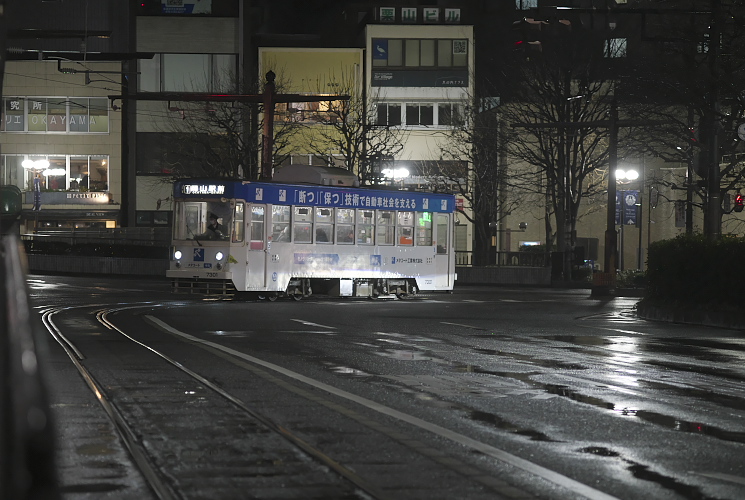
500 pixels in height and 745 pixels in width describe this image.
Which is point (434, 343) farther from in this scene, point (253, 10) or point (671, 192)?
point (253, 10)

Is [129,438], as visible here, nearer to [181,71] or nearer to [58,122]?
[181,71]

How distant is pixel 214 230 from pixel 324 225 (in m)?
3.56

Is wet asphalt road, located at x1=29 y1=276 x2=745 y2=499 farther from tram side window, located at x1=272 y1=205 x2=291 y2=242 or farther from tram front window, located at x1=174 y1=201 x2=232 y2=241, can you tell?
tram side window, located at x1=272 y1=205 x2=291 y2=242

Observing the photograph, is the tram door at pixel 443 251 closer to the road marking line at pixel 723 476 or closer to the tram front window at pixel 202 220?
the tram front window at pixel 202 220

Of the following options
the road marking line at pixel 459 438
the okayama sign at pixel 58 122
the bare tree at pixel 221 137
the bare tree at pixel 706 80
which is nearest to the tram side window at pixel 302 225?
the bare tree at pixel 706 80

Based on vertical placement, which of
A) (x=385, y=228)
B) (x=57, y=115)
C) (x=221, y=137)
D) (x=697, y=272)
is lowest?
(x=697, y=272)

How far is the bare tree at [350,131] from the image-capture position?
5446cm

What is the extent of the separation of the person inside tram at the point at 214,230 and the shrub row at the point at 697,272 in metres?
10.9

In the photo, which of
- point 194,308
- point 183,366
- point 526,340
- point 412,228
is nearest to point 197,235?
point 194,308

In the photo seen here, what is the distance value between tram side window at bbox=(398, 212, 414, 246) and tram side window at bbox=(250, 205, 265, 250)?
5384 mm

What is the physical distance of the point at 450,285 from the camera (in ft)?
117

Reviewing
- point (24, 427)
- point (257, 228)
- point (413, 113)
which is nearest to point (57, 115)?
point (413, 113)

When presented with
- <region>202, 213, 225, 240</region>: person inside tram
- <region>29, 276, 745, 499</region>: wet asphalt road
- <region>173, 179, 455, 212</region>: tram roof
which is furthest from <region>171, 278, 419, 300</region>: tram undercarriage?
<region>29, 276, 745, 499</region>: wet asphalt road

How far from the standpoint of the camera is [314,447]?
25.5 ft
